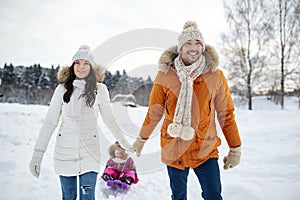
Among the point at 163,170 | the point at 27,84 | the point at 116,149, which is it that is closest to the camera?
the point at 116,149

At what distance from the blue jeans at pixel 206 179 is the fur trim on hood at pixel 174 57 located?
2.58ft

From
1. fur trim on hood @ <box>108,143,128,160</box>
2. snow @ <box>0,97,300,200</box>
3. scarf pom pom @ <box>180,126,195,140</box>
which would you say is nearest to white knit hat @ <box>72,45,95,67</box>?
fur trim on hood @ <box>108,143,128,160</box>

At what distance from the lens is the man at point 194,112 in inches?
73.3

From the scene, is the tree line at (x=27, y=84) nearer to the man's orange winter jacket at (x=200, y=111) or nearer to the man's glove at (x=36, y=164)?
the man's glove at (x=36, y=164)

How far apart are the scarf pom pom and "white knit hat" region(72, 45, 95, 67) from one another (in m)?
1.04

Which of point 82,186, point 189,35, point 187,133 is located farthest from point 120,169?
point 189,35

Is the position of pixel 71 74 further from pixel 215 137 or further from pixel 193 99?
pixel 215 137

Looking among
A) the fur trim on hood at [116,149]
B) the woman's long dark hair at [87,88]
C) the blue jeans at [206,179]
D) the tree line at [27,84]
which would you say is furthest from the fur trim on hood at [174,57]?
the tree line at [27,84]

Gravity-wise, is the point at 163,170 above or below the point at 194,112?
below

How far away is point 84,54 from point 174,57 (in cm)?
81

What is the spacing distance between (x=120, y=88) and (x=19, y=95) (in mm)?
14426

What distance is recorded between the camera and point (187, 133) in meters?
1.86

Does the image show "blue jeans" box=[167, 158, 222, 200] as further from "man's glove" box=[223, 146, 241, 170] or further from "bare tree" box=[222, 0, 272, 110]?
"bare tree" box=[222, 0, 272, 110]

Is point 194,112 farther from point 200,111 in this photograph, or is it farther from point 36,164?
point 36,164
